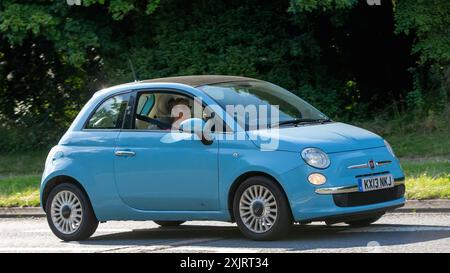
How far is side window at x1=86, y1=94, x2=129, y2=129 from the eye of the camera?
11992 mm

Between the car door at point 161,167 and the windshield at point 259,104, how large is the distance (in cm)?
48

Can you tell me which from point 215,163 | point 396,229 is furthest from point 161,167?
point 396,229

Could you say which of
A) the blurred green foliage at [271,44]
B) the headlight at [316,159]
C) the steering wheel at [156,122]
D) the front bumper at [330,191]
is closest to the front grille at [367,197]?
the front bumper at [330,191]

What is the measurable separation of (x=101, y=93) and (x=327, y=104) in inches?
400

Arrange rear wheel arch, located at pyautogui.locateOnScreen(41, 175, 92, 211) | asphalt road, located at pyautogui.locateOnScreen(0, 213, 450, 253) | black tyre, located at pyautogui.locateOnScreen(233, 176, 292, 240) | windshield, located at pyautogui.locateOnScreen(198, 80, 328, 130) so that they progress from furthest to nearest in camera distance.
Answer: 1. rear wheel arch, located at pyautogui.locateOnScreen(41, 175, 92, 211)
2. windshield, located at pyautogui.locateOnScreen(198, 80, 328, 130)
3. black tyre, located at pyautogui.locateOnScreen(233, 176, 292, 240)
4. asphalt road, located at pyautogui.locateOnScreen(0, 213, 450, 253)

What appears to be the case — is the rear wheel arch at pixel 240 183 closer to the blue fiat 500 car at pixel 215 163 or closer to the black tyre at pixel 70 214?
the blue fiat 500 car at pixel 215 163

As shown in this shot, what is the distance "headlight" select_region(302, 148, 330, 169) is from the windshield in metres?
0.73

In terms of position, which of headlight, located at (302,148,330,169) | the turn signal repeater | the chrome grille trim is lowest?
the turn signal repeater

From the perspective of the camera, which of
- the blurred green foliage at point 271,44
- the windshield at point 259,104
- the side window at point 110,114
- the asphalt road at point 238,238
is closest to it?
the asphalt road at point 238,238

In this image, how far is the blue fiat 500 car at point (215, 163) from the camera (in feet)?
34.5

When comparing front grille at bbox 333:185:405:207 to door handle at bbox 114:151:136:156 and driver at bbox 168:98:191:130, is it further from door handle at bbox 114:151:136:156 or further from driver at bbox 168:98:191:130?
door handle at bbox 114:151:136:156

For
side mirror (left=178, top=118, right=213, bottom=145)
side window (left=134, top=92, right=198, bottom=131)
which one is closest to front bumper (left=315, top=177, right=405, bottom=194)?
side mirror (left=178, top=118, right=213, bottom=145)

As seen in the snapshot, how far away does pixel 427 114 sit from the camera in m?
20.8
